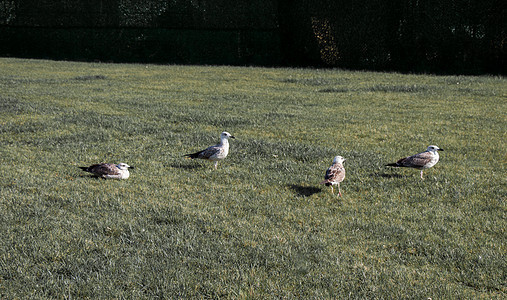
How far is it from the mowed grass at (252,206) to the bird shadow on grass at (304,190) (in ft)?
→ 0.12

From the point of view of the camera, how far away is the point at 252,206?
17.8 ft

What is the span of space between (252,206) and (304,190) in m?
0.91

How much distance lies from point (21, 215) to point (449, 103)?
36.4 feet

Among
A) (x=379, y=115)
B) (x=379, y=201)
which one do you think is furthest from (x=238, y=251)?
(x=379, y=115)

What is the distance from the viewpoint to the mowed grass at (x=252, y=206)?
152 inches

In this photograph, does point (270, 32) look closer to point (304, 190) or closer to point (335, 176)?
point (304, 190)

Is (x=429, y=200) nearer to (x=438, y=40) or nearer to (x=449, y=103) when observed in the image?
(x=449, y=103)

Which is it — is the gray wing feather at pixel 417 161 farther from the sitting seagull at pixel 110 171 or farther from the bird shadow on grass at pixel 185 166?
the sitting seagull at pixel 110 171

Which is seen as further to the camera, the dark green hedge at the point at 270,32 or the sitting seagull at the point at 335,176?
the dark green hedge at the point at 270,32

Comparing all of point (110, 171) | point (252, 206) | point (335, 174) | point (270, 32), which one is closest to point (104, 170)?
point (110, 171)

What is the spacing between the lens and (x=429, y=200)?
5695mm

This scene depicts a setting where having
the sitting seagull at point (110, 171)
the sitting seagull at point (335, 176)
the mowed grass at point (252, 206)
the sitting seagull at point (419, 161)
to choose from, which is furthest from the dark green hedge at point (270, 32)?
the sitting seagull at point (110, 171)

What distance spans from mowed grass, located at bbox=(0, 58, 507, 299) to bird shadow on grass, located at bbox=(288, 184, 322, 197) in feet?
0.12

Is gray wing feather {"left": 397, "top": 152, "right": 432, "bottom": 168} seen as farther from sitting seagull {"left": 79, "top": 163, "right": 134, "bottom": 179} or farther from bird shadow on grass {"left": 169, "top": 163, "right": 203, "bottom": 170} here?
sitting seagull {"left": 79, "top": 163, "right": 134, "bottom": 179}
